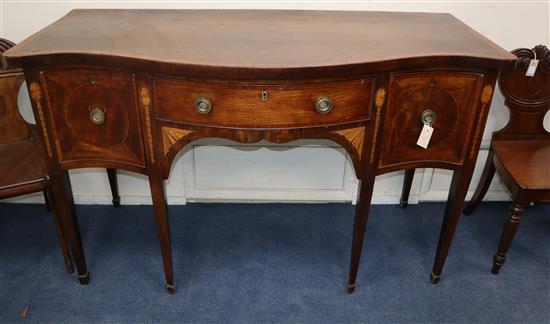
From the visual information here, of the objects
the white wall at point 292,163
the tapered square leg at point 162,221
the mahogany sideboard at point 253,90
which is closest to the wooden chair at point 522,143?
the white wall at point 292,163

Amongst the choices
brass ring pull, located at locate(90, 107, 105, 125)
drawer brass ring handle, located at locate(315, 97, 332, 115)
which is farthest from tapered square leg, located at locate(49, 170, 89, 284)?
drawer brass ring handle, located at locate(315, 97, 332, 115)

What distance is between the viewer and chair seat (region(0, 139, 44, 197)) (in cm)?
161

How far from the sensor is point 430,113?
4.77 feet

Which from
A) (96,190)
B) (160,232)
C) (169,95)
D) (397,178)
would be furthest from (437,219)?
(96,190)

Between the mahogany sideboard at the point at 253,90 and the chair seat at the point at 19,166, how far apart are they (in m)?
0.12

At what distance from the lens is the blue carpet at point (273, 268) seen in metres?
1.74

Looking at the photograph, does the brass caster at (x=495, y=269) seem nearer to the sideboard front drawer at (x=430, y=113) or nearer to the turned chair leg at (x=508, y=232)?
the turned chair leg at (x=508, y=232)

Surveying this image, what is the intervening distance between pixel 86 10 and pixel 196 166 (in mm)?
786

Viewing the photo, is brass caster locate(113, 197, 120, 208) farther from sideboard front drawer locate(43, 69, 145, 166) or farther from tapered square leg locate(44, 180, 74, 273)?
sideboard front drawer locate(43, 69, 145, 166)

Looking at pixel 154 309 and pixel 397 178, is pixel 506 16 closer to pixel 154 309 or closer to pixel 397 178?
pixel 397 178

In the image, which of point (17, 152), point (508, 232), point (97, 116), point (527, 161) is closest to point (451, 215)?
point (508, 232)

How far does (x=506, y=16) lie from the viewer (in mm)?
1921

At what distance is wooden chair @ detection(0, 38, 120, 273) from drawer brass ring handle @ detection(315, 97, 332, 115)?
0.94 m

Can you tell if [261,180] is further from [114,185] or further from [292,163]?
[114,185]
